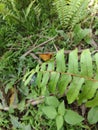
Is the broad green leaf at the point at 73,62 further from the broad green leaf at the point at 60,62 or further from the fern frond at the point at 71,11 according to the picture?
the fern frond at the point at 71,11

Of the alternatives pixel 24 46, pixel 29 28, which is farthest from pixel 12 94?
pixel 29 28

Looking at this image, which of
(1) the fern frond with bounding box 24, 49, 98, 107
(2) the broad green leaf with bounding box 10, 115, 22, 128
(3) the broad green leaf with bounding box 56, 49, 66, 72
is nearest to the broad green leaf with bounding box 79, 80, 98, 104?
(1) the fern frond with bounding box 24, 49, 98, 107

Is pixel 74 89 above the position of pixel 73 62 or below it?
below

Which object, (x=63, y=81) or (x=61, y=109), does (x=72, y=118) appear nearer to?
(x=61, y=109)

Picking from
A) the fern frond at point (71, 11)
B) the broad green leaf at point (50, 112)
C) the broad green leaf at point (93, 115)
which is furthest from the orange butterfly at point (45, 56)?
the broad green leaf at point (93, 115)

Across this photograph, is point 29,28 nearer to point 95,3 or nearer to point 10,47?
point 10,47

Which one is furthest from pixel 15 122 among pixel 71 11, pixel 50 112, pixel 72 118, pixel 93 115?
pixel 71 11

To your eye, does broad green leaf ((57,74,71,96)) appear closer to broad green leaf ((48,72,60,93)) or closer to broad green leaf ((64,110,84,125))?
broad green leaf ((48,72,60,93))
